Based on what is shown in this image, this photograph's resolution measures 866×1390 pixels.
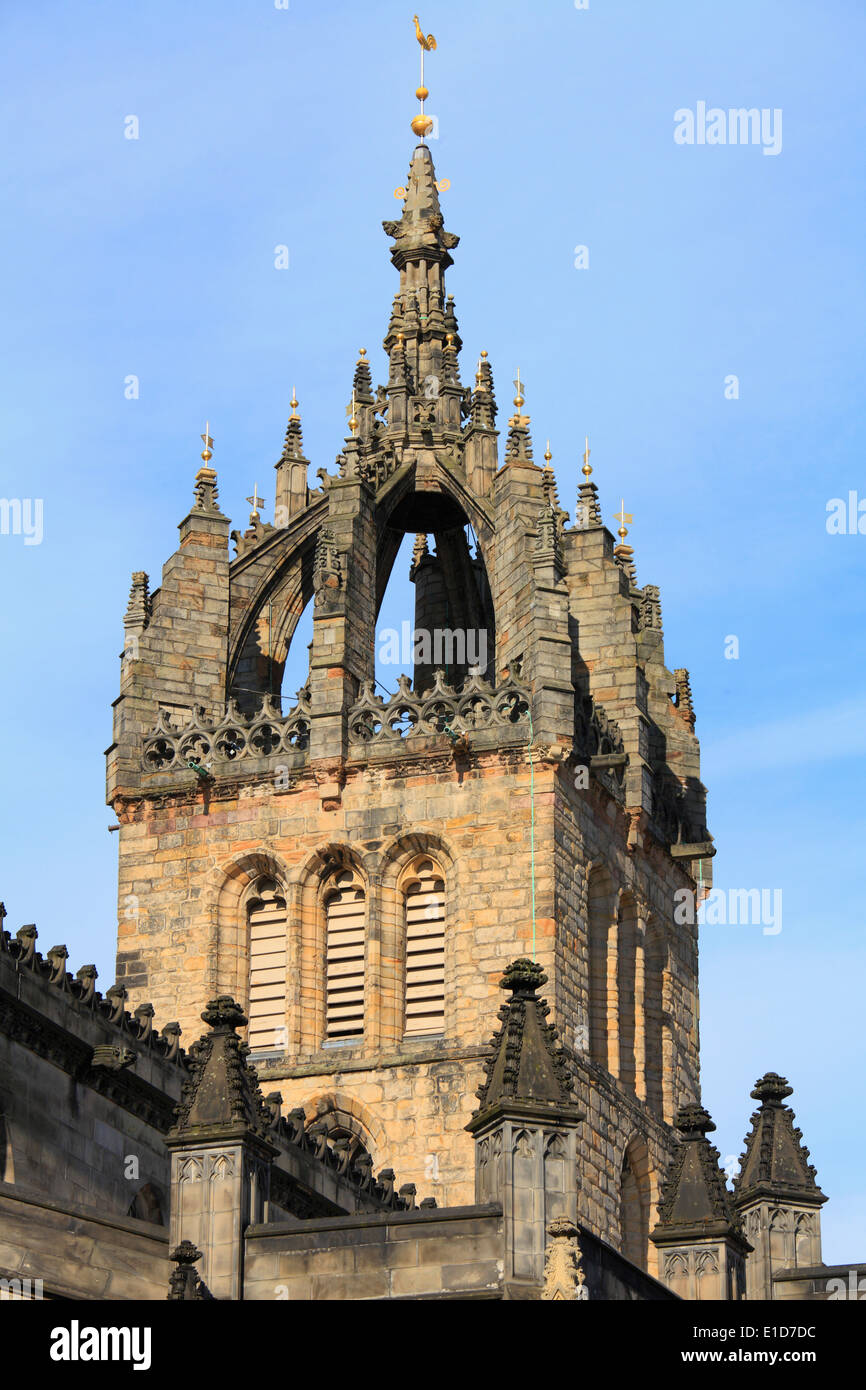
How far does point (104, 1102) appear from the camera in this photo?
160 ft

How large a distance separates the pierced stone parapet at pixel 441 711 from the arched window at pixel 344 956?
277 cm

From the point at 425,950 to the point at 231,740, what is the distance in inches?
230

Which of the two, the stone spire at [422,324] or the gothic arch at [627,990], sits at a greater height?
the stone spire at [422,324]

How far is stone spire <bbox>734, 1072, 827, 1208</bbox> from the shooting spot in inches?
1786

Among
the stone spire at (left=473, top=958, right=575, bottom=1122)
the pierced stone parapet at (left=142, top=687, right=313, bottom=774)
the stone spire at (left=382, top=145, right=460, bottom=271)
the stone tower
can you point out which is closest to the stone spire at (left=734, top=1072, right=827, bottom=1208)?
the stone spire at (left=473, top=958, right=575, bottom=1122)

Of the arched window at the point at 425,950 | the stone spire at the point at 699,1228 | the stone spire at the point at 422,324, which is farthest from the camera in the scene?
the stone spire at the point at 422,324

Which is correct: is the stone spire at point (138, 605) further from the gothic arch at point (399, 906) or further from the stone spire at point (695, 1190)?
the stone spire at point (695, 1190)

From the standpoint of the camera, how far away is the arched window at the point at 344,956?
63.6 m

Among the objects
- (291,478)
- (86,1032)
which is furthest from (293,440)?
(86,1032)

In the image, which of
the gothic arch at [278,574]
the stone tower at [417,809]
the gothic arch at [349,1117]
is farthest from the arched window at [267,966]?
the gothic arch at [278,574]

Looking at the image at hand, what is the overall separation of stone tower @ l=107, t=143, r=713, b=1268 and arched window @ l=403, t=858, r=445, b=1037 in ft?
A: 0.15

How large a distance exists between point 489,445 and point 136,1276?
34.7 metres
